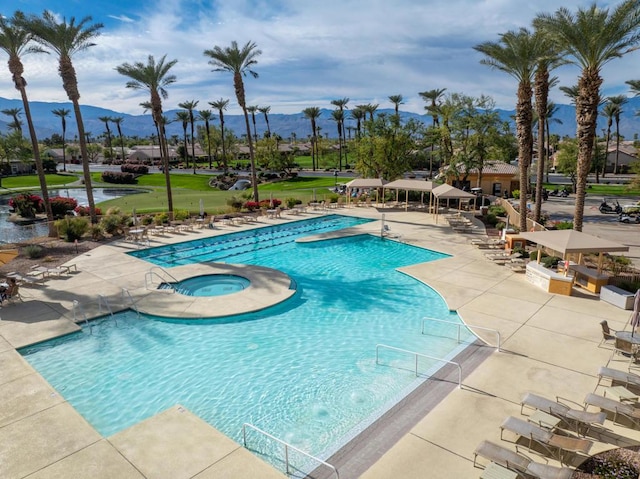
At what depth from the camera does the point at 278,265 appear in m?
21.4

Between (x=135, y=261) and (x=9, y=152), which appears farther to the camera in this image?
(x=9, y=152)

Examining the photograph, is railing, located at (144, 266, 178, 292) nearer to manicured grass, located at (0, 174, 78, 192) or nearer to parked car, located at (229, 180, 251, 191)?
parked car, located at (229, 180, 251, 191)

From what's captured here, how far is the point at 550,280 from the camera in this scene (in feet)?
53.6

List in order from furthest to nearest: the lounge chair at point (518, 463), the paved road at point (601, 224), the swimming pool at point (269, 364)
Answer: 1. the paved road at point (601, 224)
2. the swimming pool at point (269, 364)
3. the lounge chair at point (518, 463)

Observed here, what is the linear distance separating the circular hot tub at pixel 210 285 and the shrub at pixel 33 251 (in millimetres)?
9329

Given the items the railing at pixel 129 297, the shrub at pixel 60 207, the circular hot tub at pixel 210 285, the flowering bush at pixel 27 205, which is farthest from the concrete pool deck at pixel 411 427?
the flowering bush at pixel 27 205

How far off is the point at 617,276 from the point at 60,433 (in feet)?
63.5

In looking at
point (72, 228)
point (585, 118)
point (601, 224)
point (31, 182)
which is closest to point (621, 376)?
point (585, 118)

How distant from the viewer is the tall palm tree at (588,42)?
1791 cm

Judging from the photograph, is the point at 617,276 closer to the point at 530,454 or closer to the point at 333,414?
the point at 530,454

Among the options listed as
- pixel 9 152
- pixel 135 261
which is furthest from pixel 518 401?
pixel 9 152

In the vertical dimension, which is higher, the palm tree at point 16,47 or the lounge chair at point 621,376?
the palm tree at point 16,47

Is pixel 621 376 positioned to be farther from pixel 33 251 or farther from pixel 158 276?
pixel 33 251

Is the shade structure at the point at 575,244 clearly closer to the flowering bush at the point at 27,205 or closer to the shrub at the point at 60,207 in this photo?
the shrub at the point at 60,207
